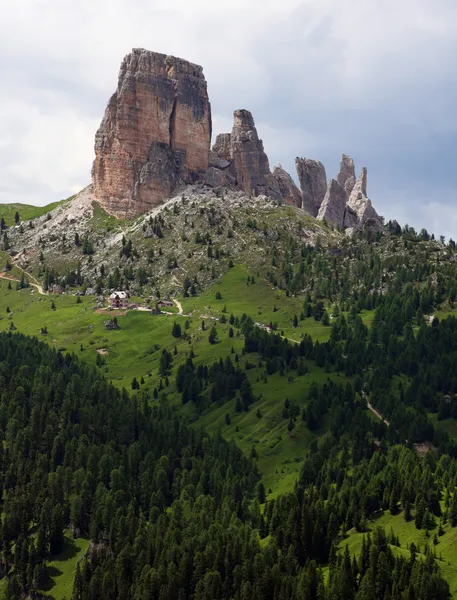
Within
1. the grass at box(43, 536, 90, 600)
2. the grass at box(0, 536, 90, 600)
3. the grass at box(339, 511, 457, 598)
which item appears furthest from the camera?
the grass at box(43, 536, 90, 600)

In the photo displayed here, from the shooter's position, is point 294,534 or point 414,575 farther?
point 294,534

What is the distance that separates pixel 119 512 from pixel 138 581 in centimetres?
3016

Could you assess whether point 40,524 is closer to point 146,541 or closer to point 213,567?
point 146,541

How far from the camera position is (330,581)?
504 feet

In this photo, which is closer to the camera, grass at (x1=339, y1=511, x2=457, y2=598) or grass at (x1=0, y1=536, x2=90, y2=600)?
grass at (x1=339, y1=511, x2=457, y2=598)

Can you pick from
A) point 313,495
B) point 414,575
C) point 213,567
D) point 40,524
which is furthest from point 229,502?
point 414,575

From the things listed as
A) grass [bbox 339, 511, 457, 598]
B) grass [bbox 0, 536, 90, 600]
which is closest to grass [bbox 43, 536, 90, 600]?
grass [bbox 0, 536, 90, 600]

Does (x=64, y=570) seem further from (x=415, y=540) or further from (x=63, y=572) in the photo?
(x=415, y=540)

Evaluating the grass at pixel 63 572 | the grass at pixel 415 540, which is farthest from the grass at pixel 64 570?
the grass at pixel 415 540

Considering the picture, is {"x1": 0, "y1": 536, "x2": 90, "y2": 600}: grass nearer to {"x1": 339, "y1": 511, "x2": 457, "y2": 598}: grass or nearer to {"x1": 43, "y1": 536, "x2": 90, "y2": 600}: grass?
{"x1": 43, "y1": 536, "x2": 90, "y2": 600}: grass

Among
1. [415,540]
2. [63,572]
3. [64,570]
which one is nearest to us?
[415,540]

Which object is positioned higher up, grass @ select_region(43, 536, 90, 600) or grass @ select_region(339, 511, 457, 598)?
grass @ select_region(339, 511, 457, 598)

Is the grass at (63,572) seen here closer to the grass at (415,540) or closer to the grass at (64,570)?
the grass at (64,570)

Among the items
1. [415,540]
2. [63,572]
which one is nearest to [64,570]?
[63,572]
